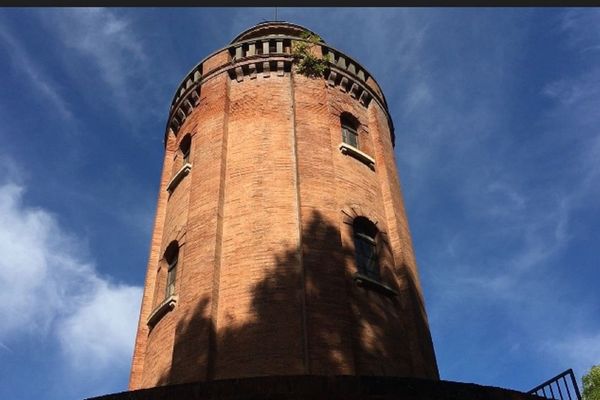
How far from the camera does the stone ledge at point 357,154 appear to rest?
12.1 meters

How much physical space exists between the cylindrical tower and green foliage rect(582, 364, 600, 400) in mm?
17400

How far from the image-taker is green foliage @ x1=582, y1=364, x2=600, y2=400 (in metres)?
24.2

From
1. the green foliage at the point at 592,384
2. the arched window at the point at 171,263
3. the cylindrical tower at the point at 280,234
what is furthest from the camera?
the green foliage at the point at 592,384

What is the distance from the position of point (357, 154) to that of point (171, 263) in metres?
4.74

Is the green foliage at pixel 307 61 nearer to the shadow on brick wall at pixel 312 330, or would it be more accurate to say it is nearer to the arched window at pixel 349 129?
the arched window at pixel 349 129

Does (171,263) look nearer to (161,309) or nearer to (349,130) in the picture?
(161,309)

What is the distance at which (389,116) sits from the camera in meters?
15.5

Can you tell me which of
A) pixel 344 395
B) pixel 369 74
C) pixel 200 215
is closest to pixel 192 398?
pixel 344 395

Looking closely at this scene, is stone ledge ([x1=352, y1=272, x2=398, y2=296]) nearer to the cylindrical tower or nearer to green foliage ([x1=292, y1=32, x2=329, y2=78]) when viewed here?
the cylindrical tower

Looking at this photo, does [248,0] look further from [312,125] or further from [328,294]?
[312,125]

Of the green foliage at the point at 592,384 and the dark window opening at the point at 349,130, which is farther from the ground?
the dark window opening at the point at 349,130

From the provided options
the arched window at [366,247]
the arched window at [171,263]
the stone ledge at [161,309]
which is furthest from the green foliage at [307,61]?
the stone ledge at [161,309]

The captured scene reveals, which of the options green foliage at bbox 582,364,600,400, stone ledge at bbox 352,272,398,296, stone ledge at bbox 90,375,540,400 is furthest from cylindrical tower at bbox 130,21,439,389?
green foliage at bbox 582,364,600,400

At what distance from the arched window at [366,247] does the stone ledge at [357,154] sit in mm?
1747
